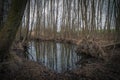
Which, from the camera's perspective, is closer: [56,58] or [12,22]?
[12,22]

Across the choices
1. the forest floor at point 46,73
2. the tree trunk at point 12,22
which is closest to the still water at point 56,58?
the forest floor at point 46,73

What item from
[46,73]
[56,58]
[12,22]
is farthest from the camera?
[56,58]

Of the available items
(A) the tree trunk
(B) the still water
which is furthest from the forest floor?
(B) the still water

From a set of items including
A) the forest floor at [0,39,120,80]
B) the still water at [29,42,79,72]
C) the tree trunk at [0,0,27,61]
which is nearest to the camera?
the tree trunk at [0,0,27,61]

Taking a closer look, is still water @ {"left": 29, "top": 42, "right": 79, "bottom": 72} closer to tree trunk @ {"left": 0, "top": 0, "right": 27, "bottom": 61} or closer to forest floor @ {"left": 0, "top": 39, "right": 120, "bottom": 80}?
forest floor @ {"left": 0, "top": 39, "right": 120, "bottom": 80}

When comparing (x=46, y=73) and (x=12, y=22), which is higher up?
(x=12, y=22)

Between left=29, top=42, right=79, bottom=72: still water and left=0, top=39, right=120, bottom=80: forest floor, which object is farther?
left=29, top=42, right=79, bottom=72: still water

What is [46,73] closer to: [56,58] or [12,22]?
[12,22]

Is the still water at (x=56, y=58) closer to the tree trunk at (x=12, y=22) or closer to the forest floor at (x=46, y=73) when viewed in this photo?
the forest floor at (x=46, y=73)

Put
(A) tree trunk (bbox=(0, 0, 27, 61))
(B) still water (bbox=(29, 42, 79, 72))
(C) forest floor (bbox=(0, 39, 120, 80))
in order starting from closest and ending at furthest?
1. (A) tree trunk (bbox=(0, 0, 27, 61))
2. (C) forest floor (bbox=(0, 39, 120, 80))
3. (B) still water (bbox=(29, 42, 79, 72))

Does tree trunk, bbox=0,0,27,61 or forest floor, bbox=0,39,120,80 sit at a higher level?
tree trunk, bbox=0,0,27,61

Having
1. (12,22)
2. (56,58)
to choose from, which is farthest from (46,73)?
(56,58)

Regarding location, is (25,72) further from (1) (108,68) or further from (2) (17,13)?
(1) (108,68)

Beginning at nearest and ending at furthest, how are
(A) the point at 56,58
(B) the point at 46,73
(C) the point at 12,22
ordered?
(C) the point at 12,22 → (B) the point at 46,73 → (A) the point at 56,58
